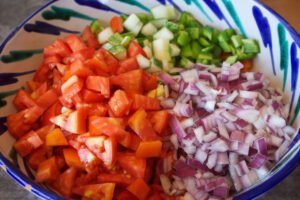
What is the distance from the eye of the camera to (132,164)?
3.43ft

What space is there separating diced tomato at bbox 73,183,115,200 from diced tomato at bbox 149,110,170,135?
20cm

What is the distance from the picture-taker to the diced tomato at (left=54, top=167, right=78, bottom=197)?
1.04 m

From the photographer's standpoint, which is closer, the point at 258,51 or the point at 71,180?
the point at 71,180

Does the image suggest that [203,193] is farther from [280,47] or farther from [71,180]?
[280,47]

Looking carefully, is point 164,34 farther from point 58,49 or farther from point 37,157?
point 37,157

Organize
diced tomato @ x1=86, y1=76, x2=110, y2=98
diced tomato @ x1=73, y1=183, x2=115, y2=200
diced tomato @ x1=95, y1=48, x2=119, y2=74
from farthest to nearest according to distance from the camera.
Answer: diced tomato @ x1=95, y1=48, x2=119, y2=74 → diced tomato @ x1=86, y1=76, x2=110, y2=98 → diced tomato @ x1=73, y1=183, x2=115, y2=200

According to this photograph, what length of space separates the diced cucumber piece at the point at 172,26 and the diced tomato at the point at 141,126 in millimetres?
398

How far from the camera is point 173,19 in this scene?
144 cm

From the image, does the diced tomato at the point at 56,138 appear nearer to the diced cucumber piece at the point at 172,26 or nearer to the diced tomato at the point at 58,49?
the diced tomato at the point at 58,49

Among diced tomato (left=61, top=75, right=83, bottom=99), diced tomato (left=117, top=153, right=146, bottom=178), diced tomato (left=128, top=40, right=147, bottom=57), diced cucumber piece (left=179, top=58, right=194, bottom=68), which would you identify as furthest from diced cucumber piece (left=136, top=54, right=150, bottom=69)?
diced tomato (left=117, top=153, right=146, bottom=178)

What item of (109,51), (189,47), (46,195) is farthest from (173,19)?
(46,195)

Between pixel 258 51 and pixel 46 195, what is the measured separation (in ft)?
2.66

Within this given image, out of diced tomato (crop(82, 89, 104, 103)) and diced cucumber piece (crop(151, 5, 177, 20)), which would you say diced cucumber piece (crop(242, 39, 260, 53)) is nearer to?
diced cucumber piece (crop(151, 5, 177, 20))

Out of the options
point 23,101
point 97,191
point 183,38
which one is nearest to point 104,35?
point 183,38
